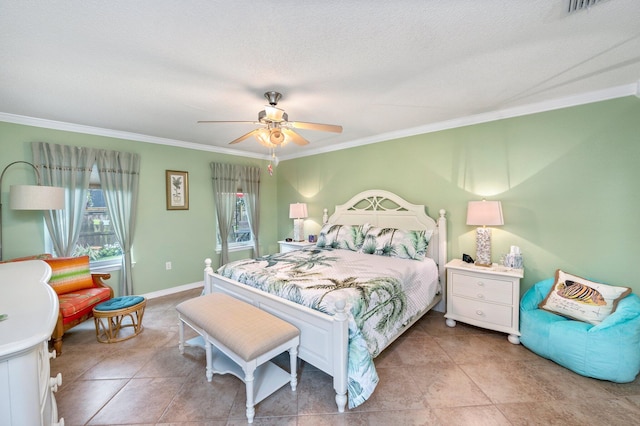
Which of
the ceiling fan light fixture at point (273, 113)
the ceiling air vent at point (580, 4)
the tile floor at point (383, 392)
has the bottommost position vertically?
the tile floor at point (383, 392)

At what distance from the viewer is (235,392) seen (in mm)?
1943

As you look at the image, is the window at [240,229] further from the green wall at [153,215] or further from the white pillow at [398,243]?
the white pillow at [398,243]

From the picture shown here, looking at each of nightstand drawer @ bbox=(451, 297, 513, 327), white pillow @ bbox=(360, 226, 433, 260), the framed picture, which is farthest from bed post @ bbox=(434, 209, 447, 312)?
the framed picture

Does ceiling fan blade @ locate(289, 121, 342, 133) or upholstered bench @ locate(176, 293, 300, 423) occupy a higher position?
ceiling fan blade @ locate(289, 121, 342, 133)

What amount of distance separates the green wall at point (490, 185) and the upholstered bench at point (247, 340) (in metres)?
2.35

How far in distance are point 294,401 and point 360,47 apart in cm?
259

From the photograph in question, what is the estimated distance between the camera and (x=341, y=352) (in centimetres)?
174

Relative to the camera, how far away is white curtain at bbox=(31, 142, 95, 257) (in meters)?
3.06

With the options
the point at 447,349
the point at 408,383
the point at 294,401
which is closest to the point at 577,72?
the point at 447,349

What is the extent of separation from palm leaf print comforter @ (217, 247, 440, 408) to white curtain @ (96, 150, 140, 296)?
182cm

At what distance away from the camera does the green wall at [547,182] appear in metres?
2.38

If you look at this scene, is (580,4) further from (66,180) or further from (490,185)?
(66,180)

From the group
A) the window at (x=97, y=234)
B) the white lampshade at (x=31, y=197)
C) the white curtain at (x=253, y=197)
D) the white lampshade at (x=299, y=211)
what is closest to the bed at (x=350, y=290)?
the white lampshade at (x=299, y=211)

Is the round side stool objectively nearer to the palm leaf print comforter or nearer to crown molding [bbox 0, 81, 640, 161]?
the palm leaf print comforter
